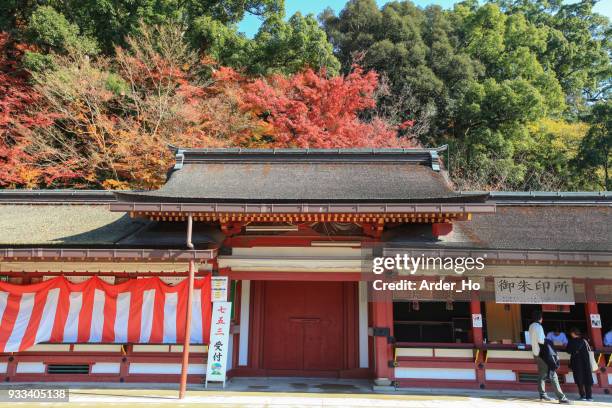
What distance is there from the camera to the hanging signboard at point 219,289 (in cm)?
856

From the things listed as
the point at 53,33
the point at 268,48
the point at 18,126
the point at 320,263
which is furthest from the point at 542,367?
the point at 53,33

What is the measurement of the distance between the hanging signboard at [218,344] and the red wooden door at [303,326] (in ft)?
4.66

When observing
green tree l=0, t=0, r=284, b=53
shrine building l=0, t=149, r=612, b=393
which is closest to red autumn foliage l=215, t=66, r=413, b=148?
green tree l=0, t=0, r=284, b=53

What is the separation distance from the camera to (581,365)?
25.9 ft

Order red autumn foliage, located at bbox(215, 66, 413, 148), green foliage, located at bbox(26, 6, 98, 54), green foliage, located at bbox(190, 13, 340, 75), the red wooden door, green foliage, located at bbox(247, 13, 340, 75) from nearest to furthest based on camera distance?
1. the red wooden door
2. red autumn foliage, located at bbox(215, 66, 413, 148)
3. green foliage, located at bbox(26, 6, 98, 54)
4. green foliage, located at bbox(190, 13, 340, 75)
5. green foliage, located at bbox(247, 13, 340, 75)

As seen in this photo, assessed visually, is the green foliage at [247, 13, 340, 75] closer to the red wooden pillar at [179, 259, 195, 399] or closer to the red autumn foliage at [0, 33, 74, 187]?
the red autumn foliage at [0, 33, 74, 187]

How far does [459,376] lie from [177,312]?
19.2ft

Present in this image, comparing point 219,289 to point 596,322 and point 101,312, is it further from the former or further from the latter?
point 596,322

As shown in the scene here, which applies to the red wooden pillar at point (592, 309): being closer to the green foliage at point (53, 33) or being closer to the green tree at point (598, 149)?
the green tree at point (598, 149)

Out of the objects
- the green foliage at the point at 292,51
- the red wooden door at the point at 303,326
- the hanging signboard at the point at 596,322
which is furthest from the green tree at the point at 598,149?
the red wooden door at the point at 303,326

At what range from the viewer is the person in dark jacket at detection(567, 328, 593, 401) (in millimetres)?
7820

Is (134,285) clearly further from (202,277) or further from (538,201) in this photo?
(538,201)

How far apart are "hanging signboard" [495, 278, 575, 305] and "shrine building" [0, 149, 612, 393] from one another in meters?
0.02

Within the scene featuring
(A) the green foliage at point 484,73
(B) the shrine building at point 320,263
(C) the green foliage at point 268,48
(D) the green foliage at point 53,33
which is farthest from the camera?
(A) the green foliage at point 484,73
